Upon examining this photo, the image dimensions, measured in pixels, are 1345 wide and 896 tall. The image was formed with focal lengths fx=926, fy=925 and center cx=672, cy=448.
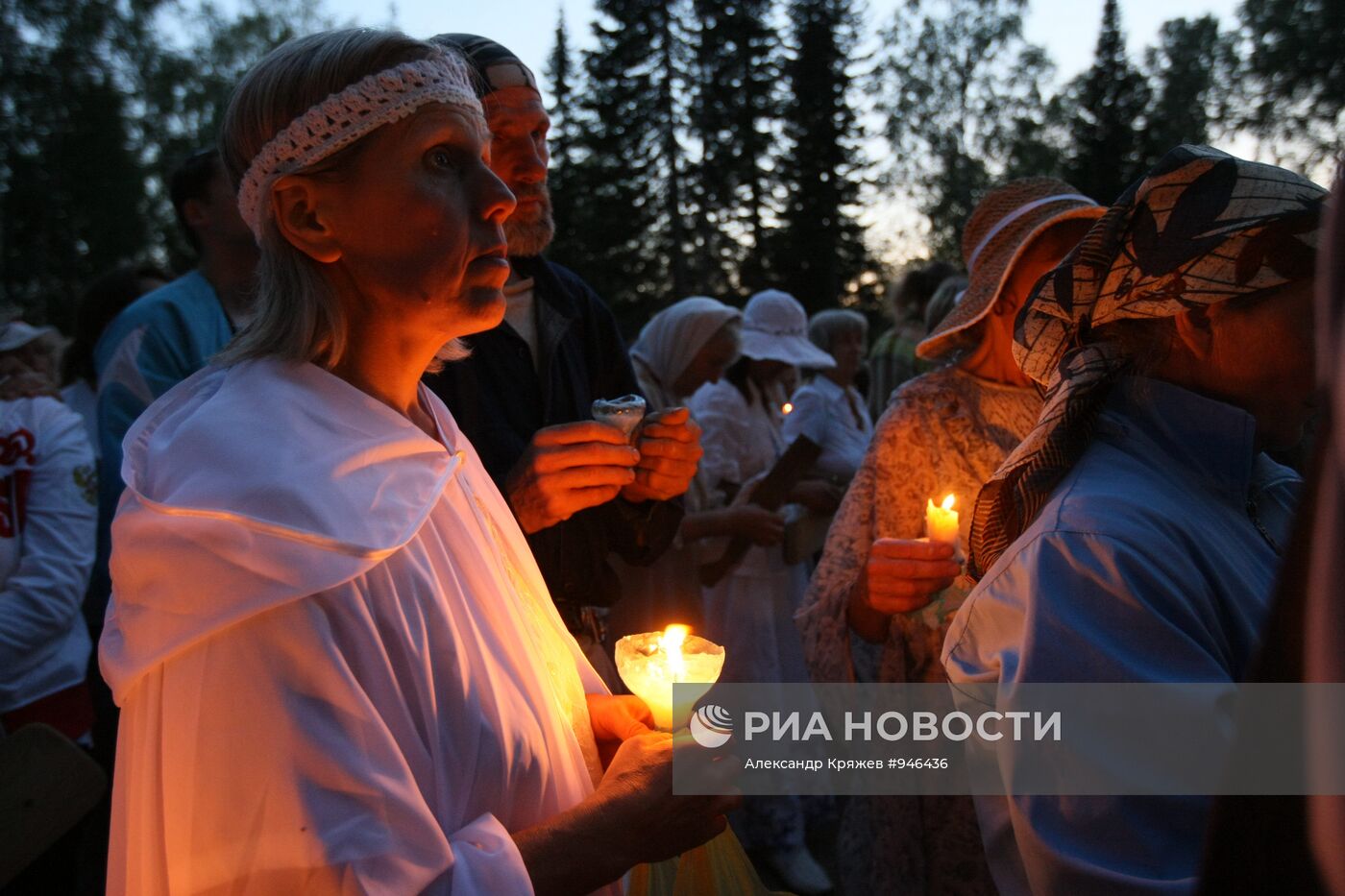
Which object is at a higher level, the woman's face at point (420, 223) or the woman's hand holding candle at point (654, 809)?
the woman's face at point (420, 223)

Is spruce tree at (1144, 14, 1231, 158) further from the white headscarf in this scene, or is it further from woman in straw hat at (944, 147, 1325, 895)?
woman in straw hat at (944, 147, 1325, 895)

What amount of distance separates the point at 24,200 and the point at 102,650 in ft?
103

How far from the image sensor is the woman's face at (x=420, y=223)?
1.66 m

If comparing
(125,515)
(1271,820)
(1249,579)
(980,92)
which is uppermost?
(980,92)

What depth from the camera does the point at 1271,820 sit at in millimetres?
839

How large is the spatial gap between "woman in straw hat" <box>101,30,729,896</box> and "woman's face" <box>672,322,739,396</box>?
4040mm

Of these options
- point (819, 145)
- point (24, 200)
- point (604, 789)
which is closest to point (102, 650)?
point (604, 789)

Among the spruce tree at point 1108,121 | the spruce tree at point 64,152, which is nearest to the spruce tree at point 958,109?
the spruce tree at point 1108,121

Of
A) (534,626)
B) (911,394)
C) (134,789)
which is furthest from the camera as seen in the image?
(911,394)

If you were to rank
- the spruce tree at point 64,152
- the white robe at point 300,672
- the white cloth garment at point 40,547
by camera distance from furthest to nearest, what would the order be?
the spruce tree at point 64,152
the white cloth garment at point 40,547
the white robe at point 300,672

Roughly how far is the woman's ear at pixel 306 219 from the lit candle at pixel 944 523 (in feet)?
5.18

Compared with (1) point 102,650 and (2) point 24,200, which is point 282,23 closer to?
(2) point 24,200

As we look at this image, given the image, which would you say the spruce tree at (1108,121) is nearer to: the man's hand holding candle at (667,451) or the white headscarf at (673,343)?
the white headscarf at (673,343)

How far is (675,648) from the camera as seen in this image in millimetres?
1648
